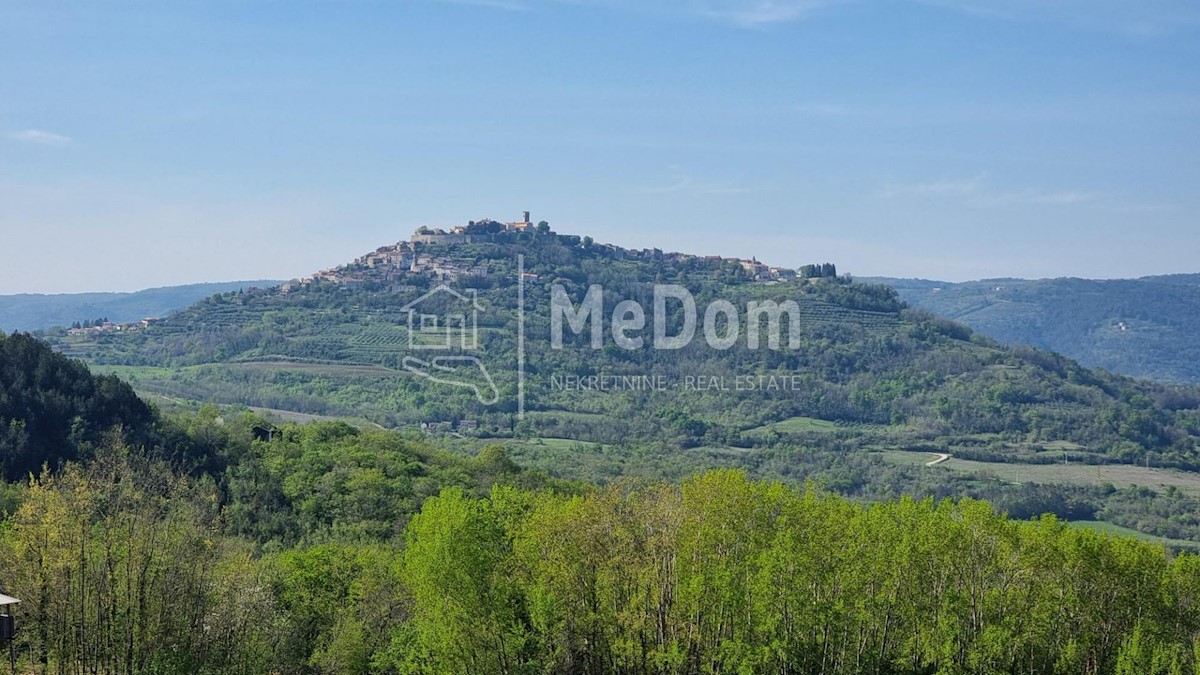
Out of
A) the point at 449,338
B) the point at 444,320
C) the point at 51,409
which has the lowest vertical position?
the point at 449,338

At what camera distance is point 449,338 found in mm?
171500

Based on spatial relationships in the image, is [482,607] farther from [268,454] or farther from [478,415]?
[478,415]

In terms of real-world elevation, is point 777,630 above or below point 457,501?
below

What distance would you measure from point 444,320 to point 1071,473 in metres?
93.8

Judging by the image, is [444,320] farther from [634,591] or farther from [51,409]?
[634,591]

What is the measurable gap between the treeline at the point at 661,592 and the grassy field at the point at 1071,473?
288 ft

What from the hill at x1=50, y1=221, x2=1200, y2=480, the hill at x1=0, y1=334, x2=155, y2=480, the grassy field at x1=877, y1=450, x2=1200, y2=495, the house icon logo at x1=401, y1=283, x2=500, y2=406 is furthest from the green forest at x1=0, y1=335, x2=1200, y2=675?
the house icon logo at x1=401, y1=283, x2=500, y2=406

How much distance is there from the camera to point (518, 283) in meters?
198

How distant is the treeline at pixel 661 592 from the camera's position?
94.1 ft

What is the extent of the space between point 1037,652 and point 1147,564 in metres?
4.29

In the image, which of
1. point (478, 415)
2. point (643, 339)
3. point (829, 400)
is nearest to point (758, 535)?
point (478, 415)

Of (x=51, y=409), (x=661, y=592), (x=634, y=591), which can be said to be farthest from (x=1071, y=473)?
(x=661, y=592)

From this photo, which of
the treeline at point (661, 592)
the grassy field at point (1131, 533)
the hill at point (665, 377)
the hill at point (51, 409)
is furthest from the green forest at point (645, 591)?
the hill at point (665, 377)

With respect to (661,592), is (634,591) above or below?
below
